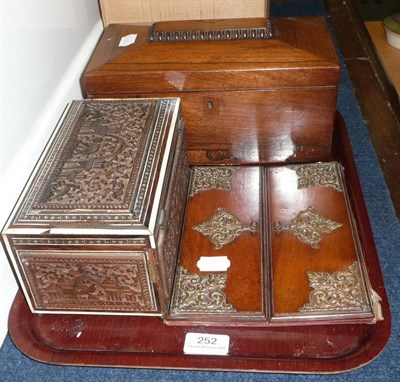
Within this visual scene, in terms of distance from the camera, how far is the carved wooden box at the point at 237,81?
1.03m

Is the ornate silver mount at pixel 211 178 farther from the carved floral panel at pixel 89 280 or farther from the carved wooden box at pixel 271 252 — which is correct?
the carved floral panel at pixel 89 280

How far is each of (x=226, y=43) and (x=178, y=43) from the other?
→ 96 mm

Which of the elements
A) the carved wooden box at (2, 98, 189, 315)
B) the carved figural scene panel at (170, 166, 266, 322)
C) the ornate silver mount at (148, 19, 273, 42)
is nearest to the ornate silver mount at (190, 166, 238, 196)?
the carved figural scene panel at (170, 166, 266, 322)

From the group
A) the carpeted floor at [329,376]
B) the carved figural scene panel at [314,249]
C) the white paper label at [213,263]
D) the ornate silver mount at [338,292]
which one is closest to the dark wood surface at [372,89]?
the carpeted floor at [329,376]

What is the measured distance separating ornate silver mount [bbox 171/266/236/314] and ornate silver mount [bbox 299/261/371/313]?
0.12m

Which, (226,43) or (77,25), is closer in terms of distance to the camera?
(226,43)

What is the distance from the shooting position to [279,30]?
1119 mm

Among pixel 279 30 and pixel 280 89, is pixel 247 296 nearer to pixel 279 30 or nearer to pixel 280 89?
pixel 280 89

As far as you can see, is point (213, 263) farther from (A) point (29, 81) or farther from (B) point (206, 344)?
(A) point (29, 81)

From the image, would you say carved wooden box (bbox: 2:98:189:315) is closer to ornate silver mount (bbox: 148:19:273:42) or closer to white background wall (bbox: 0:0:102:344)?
white background wall (bbox: 0:0:102:344)

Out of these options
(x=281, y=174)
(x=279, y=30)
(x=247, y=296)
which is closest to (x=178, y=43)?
(x=279, y=30)

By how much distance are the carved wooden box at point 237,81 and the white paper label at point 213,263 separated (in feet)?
0.99

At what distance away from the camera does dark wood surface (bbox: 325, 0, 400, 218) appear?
1.21 meters

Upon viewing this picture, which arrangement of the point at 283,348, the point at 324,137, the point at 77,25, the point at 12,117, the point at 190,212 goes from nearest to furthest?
the point at 283,348, the point at 12,117, the point at 190,212, the point at 324,137, the point at 77,25
